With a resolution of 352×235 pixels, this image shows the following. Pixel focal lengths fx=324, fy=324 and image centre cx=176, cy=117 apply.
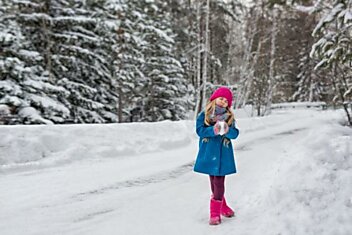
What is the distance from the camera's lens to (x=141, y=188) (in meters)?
5.27

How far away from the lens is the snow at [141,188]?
11.7 ft

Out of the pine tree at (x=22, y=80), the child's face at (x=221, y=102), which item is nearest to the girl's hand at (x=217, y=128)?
the child's face at (x=221, y=102)

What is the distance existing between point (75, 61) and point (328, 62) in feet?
37.3

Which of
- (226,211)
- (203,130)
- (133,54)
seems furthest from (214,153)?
(133,54)

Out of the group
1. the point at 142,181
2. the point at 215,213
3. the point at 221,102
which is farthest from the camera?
the point at 142,181

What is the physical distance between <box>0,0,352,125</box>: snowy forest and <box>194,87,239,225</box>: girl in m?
4.39

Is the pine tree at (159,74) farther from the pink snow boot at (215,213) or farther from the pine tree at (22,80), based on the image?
the pink snow boot at (215,213)

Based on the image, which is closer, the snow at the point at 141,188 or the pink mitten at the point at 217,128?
the snow at the point at 141,188

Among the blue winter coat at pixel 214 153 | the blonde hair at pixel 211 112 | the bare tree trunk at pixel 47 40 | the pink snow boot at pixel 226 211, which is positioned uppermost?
the bare tree trunk at pixel 47 40

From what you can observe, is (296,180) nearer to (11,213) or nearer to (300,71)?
(11,213)

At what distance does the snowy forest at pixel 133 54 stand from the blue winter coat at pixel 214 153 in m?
4.57

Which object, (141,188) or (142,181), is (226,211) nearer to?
(141,188)

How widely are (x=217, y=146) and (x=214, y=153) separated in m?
0.09

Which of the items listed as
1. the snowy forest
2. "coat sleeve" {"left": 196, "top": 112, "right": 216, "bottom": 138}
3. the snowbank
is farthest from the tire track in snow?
the snowy forest
